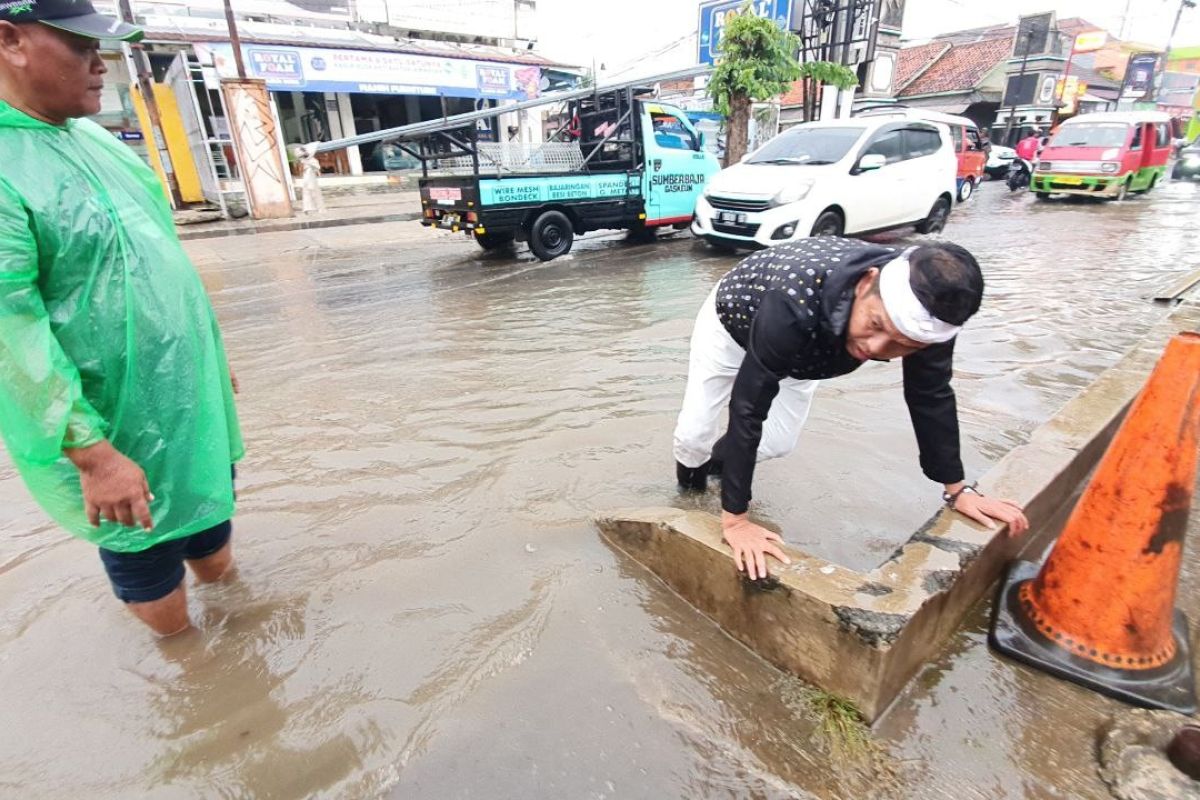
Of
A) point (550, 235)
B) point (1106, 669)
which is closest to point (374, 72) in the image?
point (550, 235)

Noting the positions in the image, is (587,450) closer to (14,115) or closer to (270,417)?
(270,417)

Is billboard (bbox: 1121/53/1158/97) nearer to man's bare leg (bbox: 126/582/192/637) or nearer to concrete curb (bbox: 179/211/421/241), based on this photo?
concrete curb (bbox: 179/211/421/241)

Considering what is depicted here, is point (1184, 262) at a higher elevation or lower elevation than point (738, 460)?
lower

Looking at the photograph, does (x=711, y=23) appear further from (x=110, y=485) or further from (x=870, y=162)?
(x=110, y=485)

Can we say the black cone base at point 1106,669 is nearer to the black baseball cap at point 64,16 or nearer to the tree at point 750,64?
the black baseball cap at point 64,16

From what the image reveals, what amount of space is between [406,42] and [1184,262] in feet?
66.1

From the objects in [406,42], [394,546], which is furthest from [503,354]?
[406,42]

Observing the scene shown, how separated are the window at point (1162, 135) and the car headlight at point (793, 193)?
1208 centimetres

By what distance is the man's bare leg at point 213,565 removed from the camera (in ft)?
7.42

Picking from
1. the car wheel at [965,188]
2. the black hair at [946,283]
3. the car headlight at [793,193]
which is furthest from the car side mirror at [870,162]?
the black hair at [946,283]

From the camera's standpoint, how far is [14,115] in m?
1.39

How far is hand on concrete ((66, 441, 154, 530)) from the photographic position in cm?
147

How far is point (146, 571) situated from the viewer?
5.98 ft

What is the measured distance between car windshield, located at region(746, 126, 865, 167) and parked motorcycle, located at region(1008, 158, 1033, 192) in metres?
12.0
